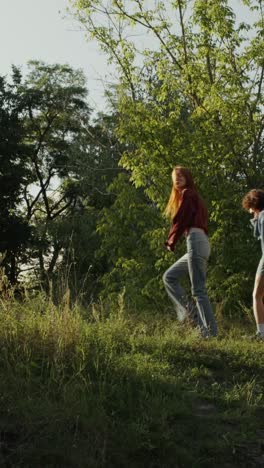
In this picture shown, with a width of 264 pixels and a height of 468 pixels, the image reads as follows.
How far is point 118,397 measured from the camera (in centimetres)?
449

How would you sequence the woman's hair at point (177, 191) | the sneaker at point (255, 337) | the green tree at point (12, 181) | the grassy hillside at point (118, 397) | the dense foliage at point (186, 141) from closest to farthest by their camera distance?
the grassy hillside at point (118, 397) < the sneaker at point (255, 337) < the woman's hair at point (177, 191) < the dense foliage at point (186, 141) < the green tree at point (12, 181)

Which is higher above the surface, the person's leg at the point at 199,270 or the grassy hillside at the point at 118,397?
the person's leg at the point at 199,270

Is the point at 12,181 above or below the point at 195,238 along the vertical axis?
above

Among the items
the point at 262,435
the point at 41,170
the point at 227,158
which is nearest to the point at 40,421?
the point at 262,435

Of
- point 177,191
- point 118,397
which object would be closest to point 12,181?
point 177,191

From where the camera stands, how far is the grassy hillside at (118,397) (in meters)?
3.86

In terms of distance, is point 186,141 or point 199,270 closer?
point 199,270

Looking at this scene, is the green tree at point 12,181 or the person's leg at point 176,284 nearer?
the person's leg at point 176,284

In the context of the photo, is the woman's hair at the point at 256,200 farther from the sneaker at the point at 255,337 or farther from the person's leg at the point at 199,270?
the sneaker at the point at 255,337

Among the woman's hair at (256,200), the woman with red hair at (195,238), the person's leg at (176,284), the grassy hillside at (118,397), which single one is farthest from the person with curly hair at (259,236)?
the grassy hillside at (118,397)

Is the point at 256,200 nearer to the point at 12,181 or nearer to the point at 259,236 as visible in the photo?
the point at 259,236

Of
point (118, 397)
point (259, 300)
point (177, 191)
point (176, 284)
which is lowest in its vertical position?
point (118, 397)

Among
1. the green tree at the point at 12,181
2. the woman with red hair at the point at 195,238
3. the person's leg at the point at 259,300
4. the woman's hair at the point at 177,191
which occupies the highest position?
the green tree at the point at 12,181

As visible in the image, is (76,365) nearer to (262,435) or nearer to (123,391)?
(123,391)
